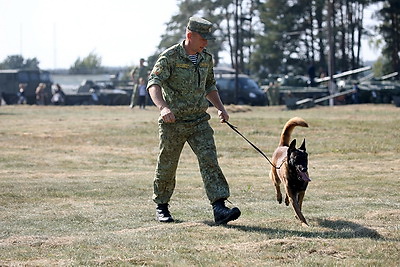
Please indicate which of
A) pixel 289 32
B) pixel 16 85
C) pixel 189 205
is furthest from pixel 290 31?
pixel 189 205

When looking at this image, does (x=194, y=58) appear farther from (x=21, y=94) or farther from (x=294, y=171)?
(x=21, y=94)

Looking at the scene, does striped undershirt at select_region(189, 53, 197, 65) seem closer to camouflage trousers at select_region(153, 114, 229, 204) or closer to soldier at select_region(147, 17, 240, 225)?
soldier at select_region(147, 17, 240, 225)

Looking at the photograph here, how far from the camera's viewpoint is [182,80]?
8430 millimetres

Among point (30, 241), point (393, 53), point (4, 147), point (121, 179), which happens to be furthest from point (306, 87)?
point (30, 241)

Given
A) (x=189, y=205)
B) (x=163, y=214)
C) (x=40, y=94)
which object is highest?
(x=40, y=94)

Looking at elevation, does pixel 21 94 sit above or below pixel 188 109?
above

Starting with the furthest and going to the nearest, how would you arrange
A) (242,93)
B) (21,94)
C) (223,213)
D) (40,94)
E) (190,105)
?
(21,94), (40,94), (242,93), (190,105), (223,213)

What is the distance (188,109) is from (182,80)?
28 centimetres

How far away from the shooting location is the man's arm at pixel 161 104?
8047mm

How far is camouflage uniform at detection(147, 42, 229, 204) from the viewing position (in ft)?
27.6

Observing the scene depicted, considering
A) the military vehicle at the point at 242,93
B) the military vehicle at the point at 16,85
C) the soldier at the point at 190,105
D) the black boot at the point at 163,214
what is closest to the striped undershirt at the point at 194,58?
the soldier at the point at 190,105

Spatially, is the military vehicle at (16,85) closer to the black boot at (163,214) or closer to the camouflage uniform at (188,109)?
the black boot at (163,214)

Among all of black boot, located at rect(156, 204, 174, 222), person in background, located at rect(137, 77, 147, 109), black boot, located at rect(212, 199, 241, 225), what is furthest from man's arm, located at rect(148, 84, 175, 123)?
person in background, located at rect(137, 77, 147, 109)

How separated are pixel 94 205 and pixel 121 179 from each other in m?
3.23
